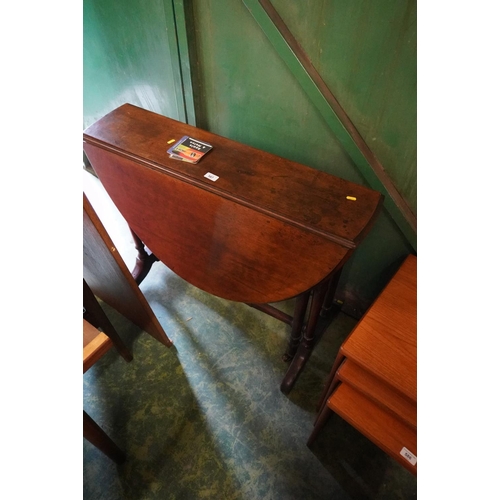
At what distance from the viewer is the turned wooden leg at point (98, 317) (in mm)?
1275

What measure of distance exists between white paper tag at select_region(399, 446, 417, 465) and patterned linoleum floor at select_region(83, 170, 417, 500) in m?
0.49

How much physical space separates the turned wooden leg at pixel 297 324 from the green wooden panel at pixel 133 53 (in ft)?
3.50

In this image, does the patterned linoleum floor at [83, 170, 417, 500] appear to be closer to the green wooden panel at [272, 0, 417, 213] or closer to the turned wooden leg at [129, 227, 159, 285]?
the turned wooden leg at [129, 227, 159, 285]

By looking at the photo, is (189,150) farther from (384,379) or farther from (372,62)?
(384,379)

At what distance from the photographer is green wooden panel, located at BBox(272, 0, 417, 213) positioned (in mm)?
910

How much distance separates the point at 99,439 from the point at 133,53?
1685mm

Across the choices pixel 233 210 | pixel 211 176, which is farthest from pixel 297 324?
pixel 211 176

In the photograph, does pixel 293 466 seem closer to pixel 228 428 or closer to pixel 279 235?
pixel 228 428

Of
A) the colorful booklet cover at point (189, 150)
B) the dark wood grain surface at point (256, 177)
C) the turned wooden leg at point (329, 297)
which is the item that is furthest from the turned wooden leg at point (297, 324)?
the colorful booklet cover at point (189, 150)

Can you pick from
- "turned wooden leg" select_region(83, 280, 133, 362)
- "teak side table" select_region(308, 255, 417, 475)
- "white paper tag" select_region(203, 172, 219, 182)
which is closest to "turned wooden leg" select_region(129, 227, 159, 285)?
"turned wooden leg" select_region(83, 280, 133, 362)
